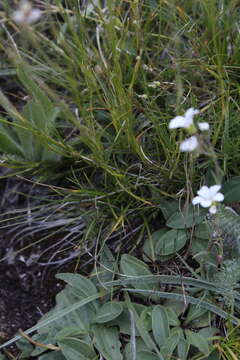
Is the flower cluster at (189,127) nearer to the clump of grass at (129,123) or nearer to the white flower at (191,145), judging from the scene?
the white flower at (191,145)

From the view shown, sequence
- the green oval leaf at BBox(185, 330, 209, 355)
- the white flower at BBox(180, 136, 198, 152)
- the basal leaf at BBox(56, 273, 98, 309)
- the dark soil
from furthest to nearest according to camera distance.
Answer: the dark soil → the basal leaf at BBox(56, 273, 98, 309) → the green oval leaf at BBox(185, 330, 209, 355) → the white flower at BBox(180, 136, 198, 152)

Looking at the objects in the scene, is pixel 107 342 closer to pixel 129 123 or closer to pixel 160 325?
pixel 160 325

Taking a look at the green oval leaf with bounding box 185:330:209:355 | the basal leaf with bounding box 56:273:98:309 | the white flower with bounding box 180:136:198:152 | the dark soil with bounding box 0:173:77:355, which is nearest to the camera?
the white flower with bounding box 180:136:198:152

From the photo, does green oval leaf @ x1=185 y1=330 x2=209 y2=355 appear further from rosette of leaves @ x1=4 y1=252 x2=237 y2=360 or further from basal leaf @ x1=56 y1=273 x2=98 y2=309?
basal leaf @ x1=56 y1=273 x2=98 y2=309

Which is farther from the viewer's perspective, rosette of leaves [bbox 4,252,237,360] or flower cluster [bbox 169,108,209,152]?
rosette of leaves [bbox 4,252,237,360]

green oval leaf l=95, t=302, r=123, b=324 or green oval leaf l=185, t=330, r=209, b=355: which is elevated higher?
green oval leaf l=95, t=302, r=123, b=324

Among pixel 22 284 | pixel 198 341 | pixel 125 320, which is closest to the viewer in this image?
pixel 198 341

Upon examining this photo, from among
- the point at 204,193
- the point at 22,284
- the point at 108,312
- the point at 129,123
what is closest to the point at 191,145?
the point at 204,193

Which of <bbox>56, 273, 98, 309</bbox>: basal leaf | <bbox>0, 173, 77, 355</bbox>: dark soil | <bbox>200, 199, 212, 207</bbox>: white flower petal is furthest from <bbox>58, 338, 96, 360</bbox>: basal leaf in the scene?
<bbox>200, 199, 212, 207</bbox>: white flower petal

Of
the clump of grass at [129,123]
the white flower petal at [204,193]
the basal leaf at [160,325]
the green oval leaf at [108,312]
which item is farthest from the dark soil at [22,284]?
the white flower petal at [204,193]

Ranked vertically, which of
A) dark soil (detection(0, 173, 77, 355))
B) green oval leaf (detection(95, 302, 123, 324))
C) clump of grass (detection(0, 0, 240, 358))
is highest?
clump of grass (detection(0, 0, 240, 358))

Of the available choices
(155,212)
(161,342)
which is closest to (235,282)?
(161,342)
